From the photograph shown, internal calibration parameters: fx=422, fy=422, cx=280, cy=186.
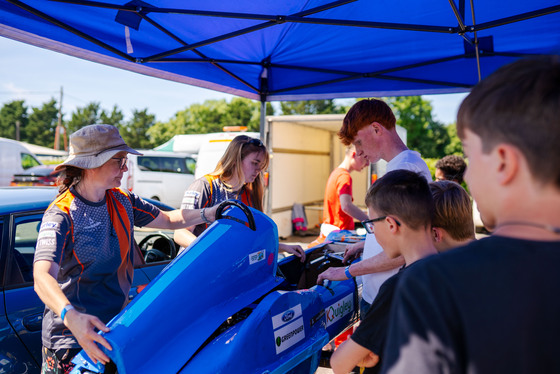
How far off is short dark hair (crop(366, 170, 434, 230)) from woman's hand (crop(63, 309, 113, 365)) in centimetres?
114

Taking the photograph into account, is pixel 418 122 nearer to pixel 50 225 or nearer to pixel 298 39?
pixel 298 39

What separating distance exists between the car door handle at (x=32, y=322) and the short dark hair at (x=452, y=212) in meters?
2.31

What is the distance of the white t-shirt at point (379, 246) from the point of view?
2238mm

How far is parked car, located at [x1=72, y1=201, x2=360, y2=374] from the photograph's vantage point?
1625mm

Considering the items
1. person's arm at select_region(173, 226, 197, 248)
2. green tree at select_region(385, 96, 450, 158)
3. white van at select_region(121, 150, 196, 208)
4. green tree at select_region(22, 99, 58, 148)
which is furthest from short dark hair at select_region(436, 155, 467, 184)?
green tree at select_region(22, 99, 58, 148)

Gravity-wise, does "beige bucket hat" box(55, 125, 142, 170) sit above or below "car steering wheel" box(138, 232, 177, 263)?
above

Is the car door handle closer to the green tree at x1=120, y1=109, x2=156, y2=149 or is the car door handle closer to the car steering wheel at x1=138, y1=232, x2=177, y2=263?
the car steering wheel at x1=138, y1=232, x2=177, y2=263

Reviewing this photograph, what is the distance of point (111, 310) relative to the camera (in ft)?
6.89

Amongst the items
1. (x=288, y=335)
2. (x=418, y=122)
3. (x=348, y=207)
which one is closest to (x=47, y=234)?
(x=288, y=335)

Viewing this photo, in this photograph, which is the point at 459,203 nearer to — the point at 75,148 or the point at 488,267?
the point at 488,267

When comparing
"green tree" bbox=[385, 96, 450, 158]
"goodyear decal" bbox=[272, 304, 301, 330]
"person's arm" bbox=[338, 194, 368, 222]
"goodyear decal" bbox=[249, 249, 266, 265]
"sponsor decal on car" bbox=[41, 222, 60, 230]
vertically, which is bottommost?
"goodyear decal" bbox=[272, 304, 301, 330]

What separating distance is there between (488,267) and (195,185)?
255 centimetres

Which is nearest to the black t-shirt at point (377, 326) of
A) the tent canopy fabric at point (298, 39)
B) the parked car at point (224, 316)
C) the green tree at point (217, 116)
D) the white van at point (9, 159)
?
the parked car at point (224, 316)

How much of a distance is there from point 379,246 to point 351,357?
84cm
